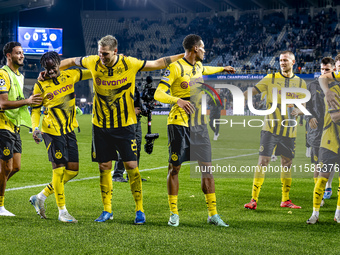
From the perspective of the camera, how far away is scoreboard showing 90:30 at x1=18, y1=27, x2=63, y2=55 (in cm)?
4528

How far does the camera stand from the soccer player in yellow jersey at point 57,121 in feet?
18.9

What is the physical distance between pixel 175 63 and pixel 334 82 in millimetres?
1924

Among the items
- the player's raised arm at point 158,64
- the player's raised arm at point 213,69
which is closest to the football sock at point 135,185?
the player's raised arm at point 158,64

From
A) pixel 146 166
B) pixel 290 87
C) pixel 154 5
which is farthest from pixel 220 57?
pixel 290 87

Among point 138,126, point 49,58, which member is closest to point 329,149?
point 49,58

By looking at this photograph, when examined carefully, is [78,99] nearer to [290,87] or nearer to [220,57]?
[220,57]

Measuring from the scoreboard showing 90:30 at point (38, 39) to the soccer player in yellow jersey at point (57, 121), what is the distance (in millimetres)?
41017

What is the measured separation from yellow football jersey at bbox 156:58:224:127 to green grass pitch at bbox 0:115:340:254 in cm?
126

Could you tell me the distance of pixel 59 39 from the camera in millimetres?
46812

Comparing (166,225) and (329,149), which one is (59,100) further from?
(329,149)

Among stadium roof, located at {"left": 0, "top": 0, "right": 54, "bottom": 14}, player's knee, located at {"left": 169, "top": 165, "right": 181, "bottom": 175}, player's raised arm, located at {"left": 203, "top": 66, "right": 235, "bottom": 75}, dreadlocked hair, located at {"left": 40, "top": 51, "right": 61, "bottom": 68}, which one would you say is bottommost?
player's knee, located at {"left": 169, "top": 165, "right": 181, "bottom": 175}

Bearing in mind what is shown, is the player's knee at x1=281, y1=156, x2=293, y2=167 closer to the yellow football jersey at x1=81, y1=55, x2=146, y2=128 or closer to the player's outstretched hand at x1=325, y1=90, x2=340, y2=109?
the player's outstretched hand at x1=325, y1=90, x2=340, y2=109

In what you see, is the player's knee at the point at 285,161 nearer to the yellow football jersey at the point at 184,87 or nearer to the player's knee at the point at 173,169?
the yellow football jersey at the point at 184,87

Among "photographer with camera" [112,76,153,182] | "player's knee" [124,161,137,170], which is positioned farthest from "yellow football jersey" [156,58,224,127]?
"photographer with camera" [112,76,153,182]
